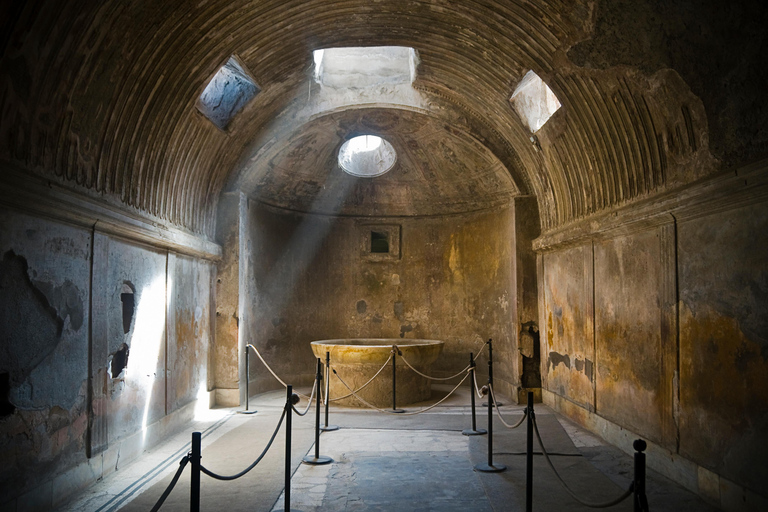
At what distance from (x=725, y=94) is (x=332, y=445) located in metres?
6.36

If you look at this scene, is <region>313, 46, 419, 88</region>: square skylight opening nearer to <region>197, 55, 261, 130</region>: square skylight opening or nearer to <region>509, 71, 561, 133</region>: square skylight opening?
<region>197, 55, 261, 130</region>: square skylight opening

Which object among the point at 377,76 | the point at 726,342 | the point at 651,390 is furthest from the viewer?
the point at 377,76

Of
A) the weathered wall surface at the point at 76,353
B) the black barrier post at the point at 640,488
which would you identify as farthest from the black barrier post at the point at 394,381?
the black barrier post at the point at 640,488

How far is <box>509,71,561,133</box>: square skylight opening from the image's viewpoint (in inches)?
405

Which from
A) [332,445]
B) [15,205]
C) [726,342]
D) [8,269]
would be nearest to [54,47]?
[15,205]

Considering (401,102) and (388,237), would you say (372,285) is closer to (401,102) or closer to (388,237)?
(388,237)

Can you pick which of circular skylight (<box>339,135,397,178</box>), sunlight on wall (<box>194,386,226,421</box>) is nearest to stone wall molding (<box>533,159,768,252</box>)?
circular skylight (<box>339,135,397,178</box>)

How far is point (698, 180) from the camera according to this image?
6.01m

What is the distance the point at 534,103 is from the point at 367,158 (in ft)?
17.5

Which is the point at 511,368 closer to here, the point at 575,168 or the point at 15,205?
the point at 575,168

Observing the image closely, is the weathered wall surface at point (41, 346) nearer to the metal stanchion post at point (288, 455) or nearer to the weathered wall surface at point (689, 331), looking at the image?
the metal stanchion post at point (288, 455)

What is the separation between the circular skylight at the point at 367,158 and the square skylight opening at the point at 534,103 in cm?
452

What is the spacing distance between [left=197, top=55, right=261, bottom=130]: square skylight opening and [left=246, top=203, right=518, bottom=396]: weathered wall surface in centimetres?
278

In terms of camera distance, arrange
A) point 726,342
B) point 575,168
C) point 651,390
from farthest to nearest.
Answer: point 575,168 → point 651,390 → point 726,342
